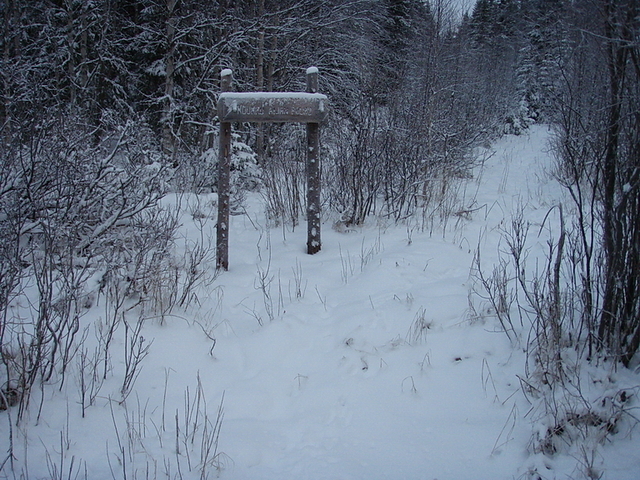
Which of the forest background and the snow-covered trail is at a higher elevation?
the forest background

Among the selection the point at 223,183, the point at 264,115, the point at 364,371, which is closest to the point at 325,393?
the point at 364,371

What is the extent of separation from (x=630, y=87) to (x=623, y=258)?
1.02m

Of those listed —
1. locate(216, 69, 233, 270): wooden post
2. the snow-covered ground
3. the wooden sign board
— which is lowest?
the snow-covered ground

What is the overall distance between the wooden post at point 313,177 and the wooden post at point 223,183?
0.94 meters

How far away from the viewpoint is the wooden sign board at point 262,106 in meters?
4.36

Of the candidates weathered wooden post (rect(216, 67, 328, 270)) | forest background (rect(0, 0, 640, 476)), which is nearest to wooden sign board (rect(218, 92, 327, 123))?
weathered wooden post (rect(216, 67, 328, 270))

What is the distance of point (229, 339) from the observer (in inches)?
138

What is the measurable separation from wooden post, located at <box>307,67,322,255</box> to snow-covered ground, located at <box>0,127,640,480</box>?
18.5 inches

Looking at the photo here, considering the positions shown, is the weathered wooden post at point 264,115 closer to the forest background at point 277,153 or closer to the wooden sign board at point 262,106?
the wooden sign board at point 262,106

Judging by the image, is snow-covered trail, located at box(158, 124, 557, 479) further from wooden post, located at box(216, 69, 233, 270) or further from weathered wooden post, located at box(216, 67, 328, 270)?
weathered wooden post, located at box(216, 67, 328, 270)

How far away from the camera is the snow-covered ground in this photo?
2199mm

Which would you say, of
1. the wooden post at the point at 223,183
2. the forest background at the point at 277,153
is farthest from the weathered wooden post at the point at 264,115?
the forest background at the point at 277,153

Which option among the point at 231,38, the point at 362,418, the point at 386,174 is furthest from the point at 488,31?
the point at 362,418

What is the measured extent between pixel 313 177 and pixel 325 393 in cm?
279
